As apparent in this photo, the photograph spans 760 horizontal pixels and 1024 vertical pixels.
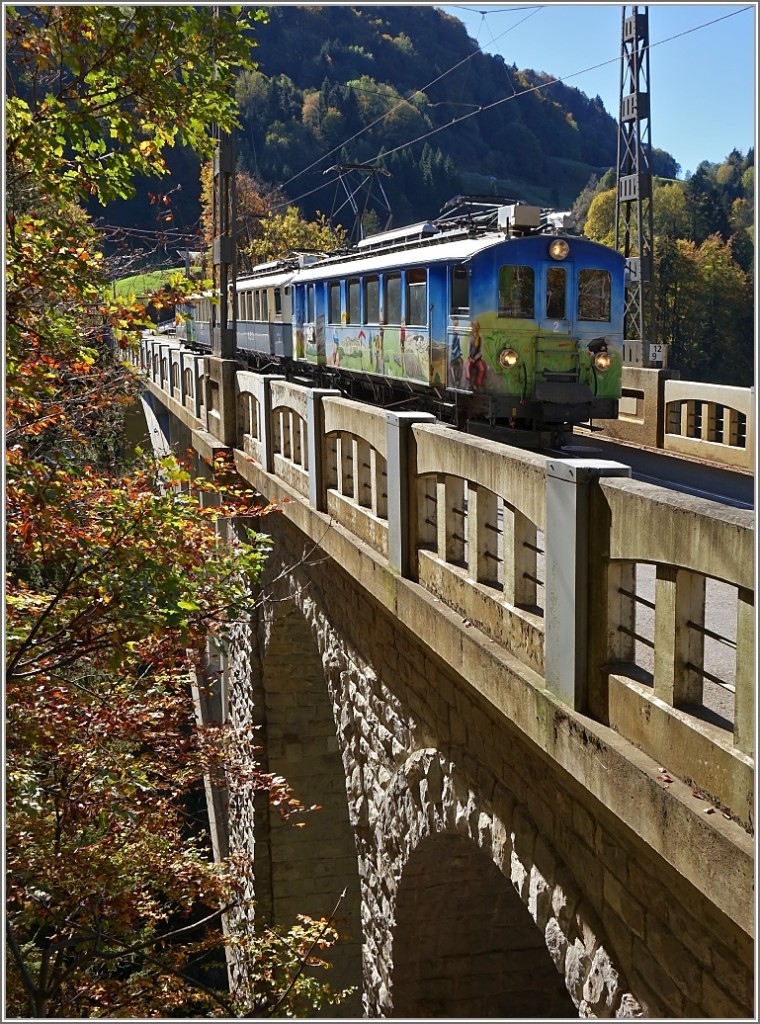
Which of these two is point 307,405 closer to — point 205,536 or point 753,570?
point 205,536

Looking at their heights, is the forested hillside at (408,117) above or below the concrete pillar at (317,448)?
above

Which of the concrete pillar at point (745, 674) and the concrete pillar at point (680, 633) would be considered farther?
the concrete pillar at point (680, 633)

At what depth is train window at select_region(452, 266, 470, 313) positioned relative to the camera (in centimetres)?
1263

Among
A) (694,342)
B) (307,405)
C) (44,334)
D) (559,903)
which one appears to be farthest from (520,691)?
(694,342)

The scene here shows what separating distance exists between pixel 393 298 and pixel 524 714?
431 inches

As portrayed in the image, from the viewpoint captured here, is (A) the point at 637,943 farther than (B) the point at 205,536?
No

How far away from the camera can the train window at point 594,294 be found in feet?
41.6

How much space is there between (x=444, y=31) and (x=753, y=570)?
179 meters

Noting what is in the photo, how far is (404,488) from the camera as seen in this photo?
678 cm

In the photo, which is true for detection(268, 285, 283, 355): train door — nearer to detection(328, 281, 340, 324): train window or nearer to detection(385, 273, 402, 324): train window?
detection(328, 281, 340, 324): train window

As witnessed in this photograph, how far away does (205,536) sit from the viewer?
7.91m

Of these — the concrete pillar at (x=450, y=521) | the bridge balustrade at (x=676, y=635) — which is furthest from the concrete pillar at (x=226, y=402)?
the bridge balustrade at (x=676, y=635)

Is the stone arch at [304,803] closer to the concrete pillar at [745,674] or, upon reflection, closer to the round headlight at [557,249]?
the round headlight at [557,249]

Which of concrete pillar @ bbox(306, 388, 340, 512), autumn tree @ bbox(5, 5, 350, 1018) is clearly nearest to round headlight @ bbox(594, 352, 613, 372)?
concrete pillar @ bbox(306, 388, 340, 512)
